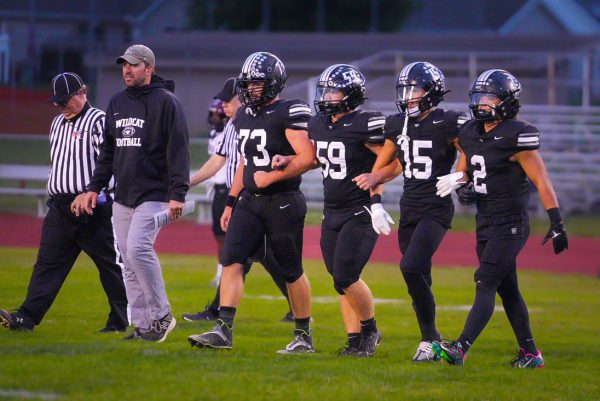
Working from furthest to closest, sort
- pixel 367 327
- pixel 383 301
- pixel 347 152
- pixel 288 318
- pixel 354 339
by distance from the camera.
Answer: pixel 383 301
pixel 288 318
pixel 354 339
pixel 367 327
pixel 347 152

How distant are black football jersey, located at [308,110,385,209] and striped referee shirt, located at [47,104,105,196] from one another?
1643 millimetres

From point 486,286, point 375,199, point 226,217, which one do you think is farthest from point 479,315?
point 226,217

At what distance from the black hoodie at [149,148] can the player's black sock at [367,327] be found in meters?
1.35

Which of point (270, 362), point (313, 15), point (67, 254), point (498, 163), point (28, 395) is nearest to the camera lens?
point (28, 395)

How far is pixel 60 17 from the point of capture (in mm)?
32094

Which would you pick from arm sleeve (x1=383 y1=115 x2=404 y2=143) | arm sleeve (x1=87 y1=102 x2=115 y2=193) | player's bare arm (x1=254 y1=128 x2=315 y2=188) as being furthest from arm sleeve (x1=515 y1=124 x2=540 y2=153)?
arm sleeve (x1=87 y1=102 x2=115 y2=193)

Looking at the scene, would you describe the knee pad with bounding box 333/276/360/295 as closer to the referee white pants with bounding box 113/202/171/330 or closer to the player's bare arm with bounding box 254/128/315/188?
the player's bare arm with bounding box 254/128/315/188

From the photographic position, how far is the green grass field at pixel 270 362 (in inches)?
225

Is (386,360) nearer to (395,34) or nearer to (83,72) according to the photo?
(83,72)

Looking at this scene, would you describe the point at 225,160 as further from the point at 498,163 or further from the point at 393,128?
the point at 498,163

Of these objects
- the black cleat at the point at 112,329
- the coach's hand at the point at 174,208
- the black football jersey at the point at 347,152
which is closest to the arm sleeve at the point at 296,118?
the black football jersey at the point at 347,152

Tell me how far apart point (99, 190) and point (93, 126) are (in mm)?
517

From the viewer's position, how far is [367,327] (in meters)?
7.08

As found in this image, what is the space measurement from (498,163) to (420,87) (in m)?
0.67
